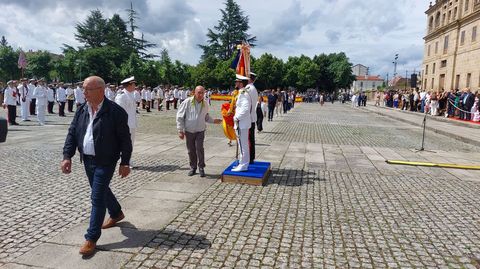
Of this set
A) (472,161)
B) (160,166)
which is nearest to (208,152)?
(160,166)

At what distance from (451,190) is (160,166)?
5.74 metres

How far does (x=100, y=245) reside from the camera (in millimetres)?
3896

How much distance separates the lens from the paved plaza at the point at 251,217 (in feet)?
12.1

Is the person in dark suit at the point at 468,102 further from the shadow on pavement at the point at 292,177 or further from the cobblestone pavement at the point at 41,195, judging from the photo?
the cobblestone pavement at the point at 41,195

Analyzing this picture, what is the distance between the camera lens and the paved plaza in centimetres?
370

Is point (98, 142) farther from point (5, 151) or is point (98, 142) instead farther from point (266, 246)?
point (5, 151)

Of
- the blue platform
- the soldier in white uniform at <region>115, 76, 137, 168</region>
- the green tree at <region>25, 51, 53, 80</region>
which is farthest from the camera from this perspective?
the green tree at <region>25, 51, 53, 80</region>

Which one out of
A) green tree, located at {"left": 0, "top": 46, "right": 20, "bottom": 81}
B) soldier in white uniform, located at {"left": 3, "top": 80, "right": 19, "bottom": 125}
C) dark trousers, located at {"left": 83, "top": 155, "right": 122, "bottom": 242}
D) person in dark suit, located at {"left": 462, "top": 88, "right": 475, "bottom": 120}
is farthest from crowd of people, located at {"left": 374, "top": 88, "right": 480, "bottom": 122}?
green tree, located at {"left": 0, "top": 46, "right": 20, "bottom": 81}

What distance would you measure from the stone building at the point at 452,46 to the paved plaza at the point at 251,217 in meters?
39.1

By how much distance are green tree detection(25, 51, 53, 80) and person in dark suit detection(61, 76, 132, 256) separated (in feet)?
201

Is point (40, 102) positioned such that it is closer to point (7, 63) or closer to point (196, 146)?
point (196, 146)

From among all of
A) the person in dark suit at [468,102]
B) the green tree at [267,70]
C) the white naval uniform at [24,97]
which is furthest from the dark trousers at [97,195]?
the green tree at [267,70]

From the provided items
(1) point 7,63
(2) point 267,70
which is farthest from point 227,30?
(1) point 7,63

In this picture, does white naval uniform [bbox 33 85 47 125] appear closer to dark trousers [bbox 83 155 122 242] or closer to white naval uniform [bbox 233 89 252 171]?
white naval uniform [bbox 233 89 252 171]
